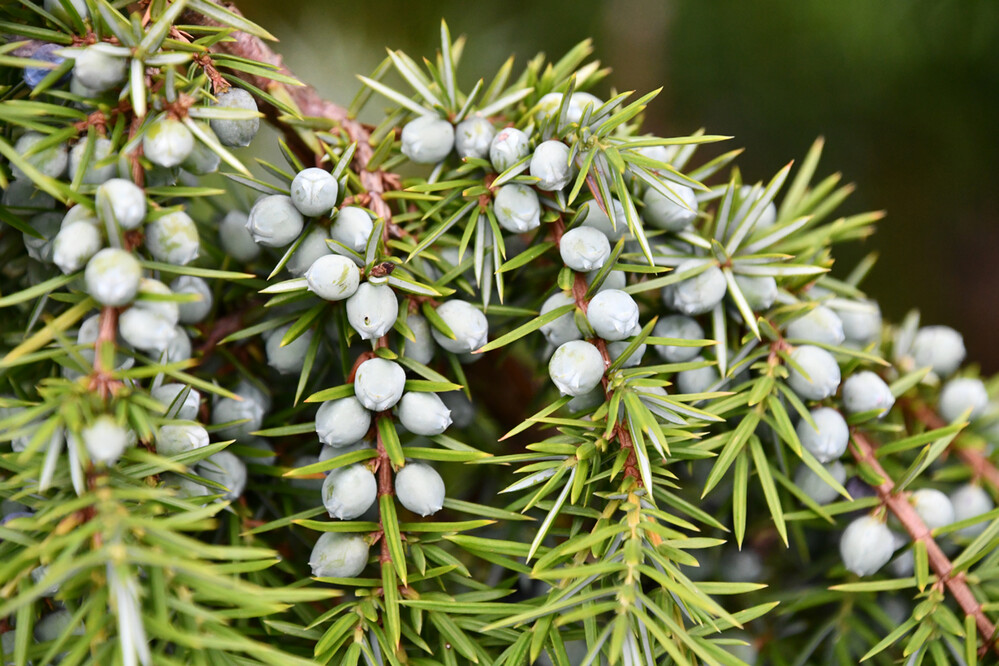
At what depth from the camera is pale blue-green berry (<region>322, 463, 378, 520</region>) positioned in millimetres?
367

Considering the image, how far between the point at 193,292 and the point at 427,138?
16 cm

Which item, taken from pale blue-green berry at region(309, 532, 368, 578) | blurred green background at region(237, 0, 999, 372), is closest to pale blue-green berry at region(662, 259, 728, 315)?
pale blue-green berry at region(309, 532, 368, 578)

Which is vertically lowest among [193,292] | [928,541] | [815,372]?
[928,541]

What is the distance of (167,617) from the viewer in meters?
0.30

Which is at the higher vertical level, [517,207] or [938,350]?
[517,207]

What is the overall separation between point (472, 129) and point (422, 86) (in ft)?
0.16

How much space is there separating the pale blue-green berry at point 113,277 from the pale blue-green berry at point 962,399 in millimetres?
553

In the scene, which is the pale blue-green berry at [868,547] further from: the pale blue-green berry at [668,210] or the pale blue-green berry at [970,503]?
the pale blue-green berry at [668,210]

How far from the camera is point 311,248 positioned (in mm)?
392

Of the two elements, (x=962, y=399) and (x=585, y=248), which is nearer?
(x=585, y=248)

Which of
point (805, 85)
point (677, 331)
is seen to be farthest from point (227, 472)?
point (805, 85)

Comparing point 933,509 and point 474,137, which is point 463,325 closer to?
point 474,137

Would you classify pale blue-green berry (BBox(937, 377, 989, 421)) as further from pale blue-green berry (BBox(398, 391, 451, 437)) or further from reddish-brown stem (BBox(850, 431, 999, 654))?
pale blue-green berry (BBox(398, 391, 451, 437))

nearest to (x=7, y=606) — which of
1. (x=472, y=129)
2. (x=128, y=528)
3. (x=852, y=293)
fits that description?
(x=128, y=528)
